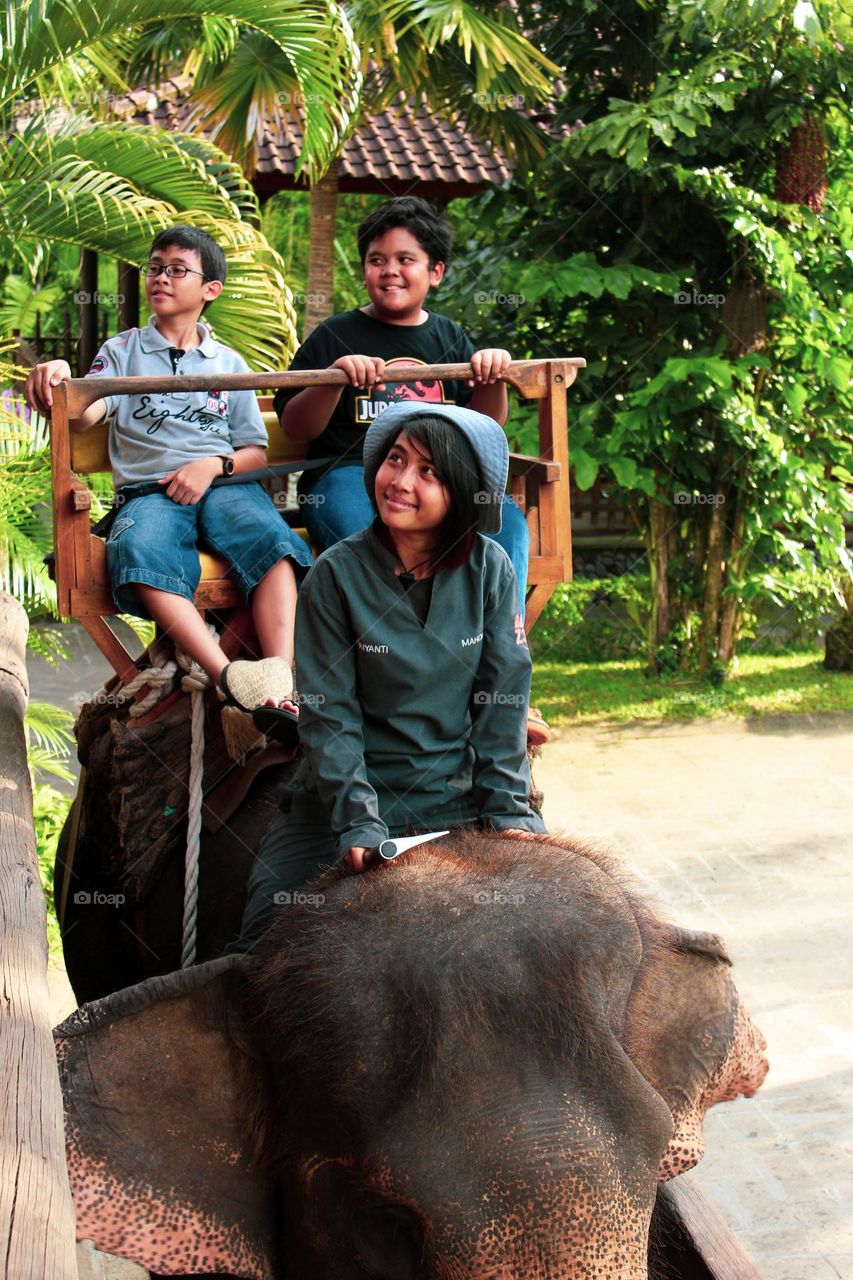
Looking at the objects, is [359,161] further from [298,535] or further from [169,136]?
[298,535]

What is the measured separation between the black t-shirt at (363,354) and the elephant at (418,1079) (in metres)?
1.91

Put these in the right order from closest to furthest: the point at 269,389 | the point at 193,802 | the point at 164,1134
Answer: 1. the point at 164,1134
2. the point at 193,802
3. the point at 269,389

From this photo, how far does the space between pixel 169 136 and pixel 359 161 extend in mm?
6700

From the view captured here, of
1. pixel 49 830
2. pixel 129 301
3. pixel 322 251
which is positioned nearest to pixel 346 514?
pixel 49 830

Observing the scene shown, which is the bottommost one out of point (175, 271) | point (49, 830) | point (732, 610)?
point (49, 830)

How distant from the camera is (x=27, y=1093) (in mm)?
1915

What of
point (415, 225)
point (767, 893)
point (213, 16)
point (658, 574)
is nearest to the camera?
point (415, 225)

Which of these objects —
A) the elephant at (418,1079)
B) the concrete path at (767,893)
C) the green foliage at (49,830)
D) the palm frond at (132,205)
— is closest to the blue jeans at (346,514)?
the concrete path at (767,893)

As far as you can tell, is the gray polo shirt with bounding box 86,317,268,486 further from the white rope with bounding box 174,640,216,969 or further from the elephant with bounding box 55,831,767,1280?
the elephant with bounding box 55,831,767,1280

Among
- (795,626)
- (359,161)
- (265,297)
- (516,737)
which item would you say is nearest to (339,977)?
(516,737)

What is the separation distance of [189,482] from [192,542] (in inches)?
6.1

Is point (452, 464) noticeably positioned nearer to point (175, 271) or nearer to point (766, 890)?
point (175, 271)

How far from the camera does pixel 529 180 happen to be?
10.2 metres

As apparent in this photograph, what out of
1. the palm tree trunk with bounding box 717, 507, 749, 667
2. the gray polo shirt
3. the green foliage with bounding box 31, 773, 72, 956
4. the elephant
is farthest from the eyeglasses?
the palm tree trunk with bounding box 717, 507, 749, 667
